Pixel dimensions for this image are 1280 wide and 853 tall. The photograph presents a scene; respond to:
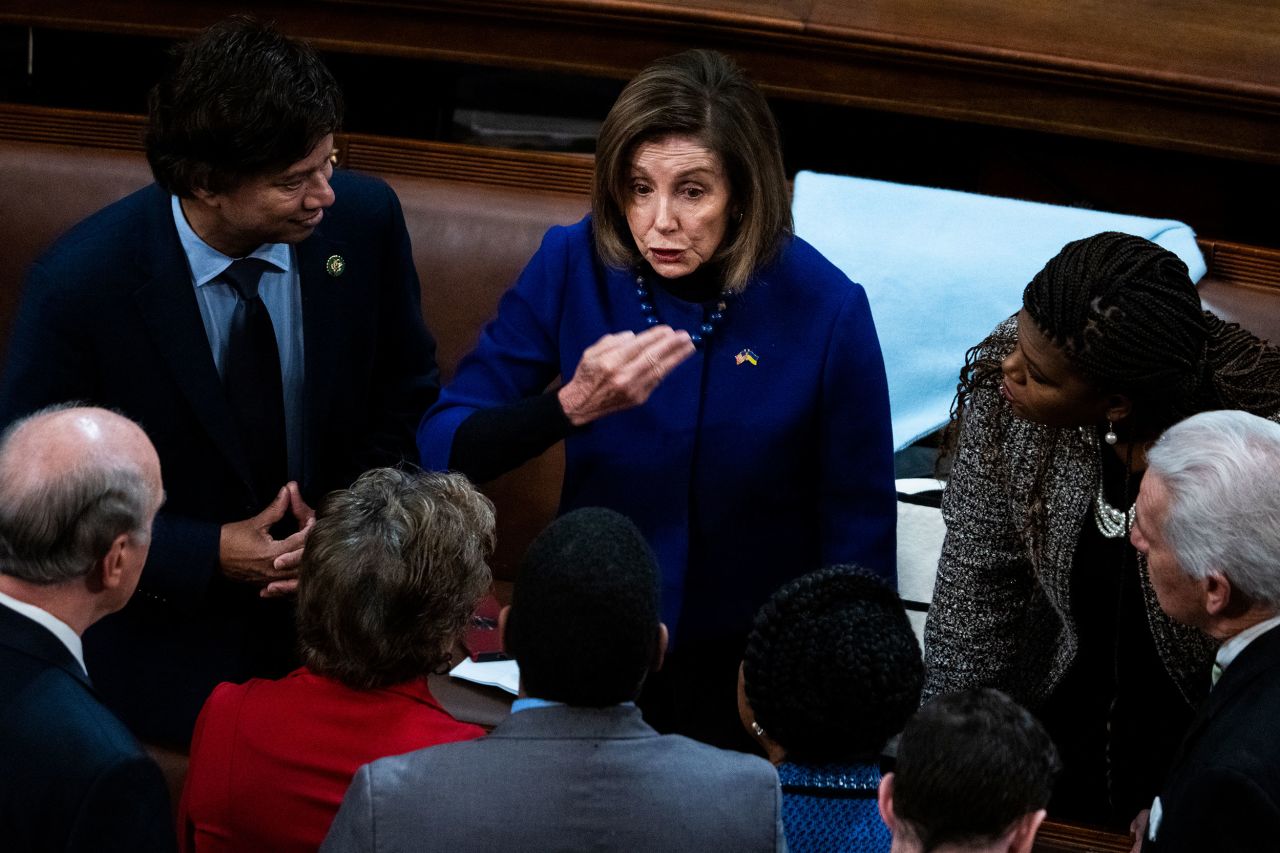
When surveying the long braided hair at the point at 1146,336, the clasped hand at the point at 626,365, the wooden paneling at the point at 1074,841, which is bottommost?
the wooden paneling at the point at 1074,841

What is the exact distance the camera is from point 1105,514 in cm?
222

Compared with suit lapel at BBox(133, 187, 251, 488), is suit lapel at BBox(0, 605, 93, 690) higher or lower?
lower

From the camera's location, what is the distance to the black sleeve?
2012 mm

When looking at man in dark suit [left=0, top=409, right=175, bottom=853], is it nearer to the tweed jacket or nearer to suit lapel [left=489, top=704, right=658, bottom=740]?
suit lapel [left=489, top=704, right=658, bottom=740]

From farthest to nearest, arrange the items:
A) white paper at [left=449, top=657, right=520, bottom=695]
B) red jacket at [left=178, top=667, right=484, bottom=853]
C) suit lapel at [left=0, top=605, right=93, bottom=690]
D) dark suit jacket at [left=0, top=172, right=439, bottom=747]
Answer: white paper at [left=449, top=657, right=520, bottom=695] < dark suit jacket at [left=0, top=172, right=439, bottom=747] < red jacket at [left=178, top=667, right=484, bottom=853] < suit lapel at [left=0, top=605, right=93, bottom=690]

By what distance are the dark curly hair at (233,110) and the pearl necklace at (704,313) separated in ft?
1.66

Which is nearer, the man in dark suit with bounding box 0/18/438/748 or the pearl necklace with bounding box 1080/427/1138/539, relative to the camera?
the man in dark suit with bounding box 0/18/438/748

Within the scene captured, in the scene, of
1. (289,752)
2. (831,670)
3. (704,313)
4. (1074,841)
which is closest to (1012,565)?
(1074,841)

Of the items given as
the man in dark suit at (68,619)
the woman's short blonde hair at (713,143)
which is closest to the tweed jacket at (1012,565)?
the woman's short blonde hair at (713,143)

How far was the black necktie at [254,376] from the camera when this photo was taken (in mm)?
2244

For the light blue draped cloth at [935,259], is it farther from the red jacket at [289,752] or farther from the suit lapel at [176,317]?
the red jacket at [289,752]

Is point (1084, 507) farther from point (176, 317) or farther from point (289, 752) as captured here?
point (176, 317)

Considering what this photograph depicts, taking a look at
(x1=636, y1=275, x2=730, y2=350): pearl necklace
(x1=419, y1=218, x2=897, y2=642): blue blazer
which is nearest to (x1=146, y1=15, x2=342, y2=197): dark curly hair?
(x1=419, y1=218, x2=897, y2=642): blue blazer

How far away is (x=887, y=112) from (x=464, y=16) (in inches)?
38.5
